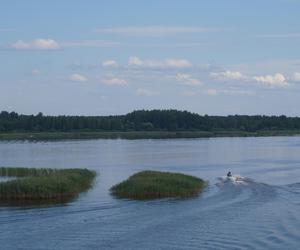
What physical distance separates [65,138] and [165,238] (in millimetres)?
136191

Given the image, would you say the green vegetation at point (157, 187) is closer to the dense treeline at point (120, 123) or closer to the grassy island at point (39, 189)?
the grassy island at point (39, 189)

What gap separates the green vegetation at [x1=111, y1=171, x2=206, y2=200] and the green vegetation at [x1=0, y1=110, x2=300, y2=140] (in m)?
119

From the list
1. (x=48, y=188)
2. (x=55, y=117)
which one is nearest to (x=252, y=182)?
(x=48, y=188)

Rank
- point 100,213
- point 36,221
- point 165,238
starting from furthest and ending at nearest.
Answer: point 100,213 < point 36,221 < point 165,238

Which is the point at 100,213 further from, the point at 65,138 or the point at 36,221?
the point at 65,138

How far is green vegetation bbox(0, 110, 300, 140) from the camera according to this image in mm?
167625

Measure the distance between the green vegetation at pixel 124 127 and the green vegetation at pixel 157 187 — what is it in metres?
119

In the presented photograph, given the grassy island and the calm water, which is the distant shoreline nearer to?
the calm water

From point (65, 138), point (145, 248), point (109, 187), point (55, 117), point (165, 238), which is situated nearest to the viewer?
point (145, 248)

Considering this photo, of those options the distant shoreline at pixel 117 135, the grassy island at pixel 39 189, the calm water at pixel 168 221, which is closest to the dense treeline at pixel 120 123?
the distant shoreline at pixel 117 135

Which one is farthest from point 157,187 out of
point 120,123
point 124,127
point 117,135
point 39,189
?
point 120,123

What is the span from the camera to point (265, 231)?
91.4ft

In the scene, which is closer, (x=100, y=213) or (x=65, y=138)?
(x=100, y=213)

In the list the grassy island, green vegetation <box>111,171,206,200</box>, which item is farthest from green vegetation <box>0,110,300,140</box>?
the grassy island
